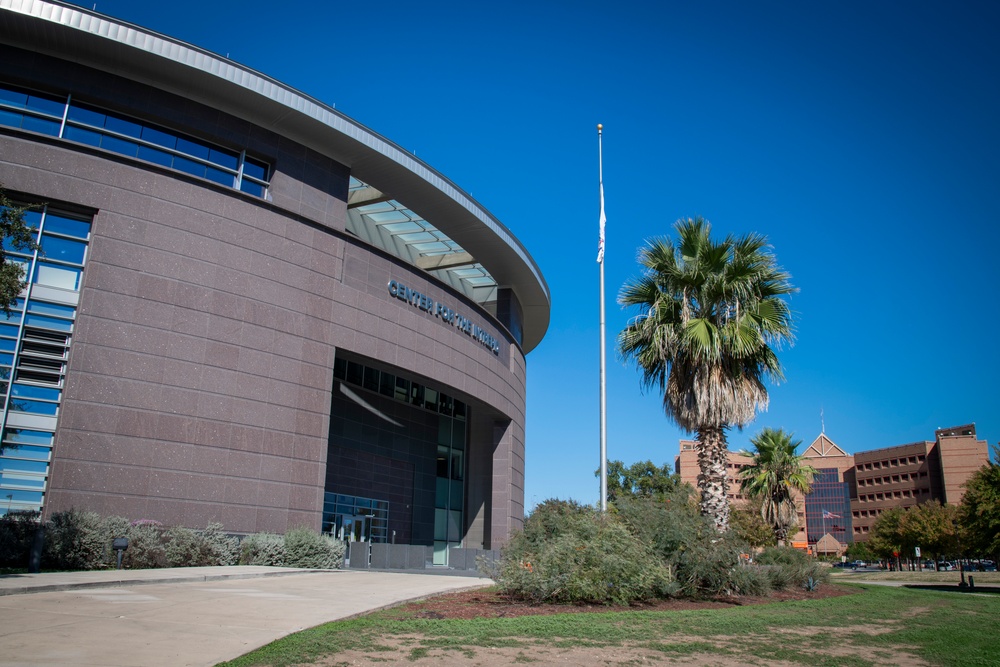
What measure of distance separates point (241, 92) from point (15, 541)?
591 inches

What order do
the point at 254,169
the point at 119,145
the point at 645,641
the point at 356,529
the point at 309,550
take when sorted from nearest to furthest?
the point at 645,641, the point at 309,550, the point at 119,145, the point at 254,169, the point at 356,529

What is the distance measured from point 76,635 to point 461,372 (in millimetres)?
25387

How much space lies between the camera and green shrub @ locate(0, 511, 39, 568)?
18.2m

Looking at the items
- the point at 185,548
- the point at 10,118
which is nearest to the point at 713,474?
the point at 185,548

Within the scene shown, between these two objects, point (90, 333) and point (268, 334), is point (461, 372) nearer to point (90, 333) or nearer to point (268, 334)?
point (268, 334)

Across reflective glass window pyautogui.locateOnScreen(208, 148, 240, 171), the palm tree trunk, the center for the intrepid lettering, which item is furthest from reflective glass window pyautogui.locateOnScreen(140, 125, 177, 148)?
the palm tree trunk

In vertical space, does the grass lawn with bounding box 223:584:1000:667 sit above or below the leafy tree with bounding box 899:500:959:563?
below

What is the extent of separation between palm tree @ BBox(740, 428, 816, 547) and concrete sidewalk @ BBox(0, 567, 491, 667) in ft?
102

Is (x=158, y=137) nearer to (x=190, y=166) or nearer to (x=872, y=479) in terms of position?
(x=190, y=166)

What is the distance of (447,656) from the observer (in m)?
8.27

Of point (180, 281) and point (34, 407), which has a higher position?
point (180, 281)

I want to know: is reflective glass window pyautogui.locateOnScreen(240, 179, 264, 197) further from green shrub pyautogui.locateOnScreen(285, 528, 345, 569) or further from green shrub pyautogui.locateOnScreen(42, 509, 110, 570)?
green shrub pyautogui.locateOnScreen(42, 509, 110, 570)

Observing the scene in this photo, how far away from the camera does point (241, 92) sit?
976 inches

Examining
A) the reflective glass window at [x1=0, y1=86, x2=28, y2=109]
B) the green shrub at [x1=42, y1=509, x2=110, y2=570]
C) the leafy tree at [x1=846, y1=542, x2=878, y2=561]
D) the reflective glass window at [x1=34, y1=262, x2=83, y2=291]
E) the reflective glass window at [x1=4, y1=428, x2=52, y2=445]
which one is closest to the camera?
the green shrub at [x1=42, y1=509, x2=110, y2=570]
